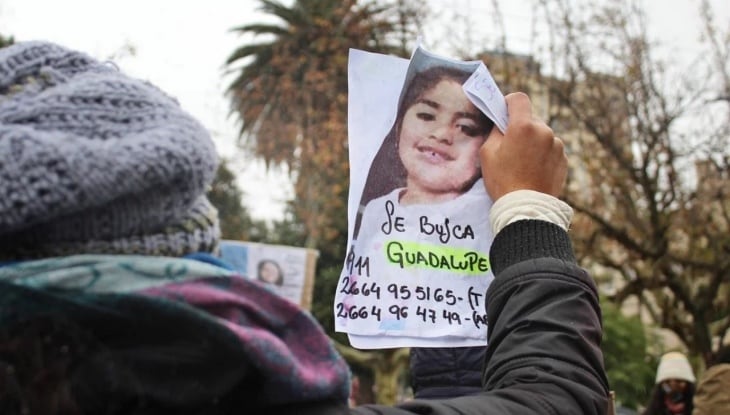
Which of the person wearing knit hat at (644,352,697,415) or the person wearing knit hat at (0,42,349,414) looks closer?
the person wearing knit hat at (0,42,349,414)

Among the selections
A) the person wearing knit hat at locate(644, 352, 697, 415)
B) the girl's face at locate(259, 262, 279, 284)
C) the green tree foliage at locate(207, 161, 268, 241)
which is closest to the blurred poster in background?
the girl's face at locate(259, 262, 279, 284)

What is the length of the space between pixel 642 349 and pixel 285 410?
24.0 m

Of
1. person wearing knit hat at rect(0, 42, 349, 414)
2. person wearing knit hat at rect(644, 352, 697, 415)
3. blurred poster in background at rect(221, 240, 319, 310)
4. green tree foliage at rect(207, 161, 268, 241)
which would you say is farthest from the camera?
green tree foliage at rect(207, 161, 268, 241)

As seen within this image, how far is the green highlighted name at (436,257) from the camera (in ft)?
6.36

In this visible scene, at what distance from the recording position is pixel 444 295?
6.46 feet

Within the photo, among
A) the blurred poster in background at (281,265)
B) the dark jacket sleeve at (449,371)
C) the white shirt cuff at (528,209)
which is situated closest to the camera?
the white shirt cuff at (528,209)

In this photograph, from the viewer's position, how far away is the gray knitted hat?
88 cm

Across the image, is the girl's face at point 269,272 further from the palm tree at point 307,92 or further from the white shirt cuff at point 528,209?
the palm tree at point 307,92

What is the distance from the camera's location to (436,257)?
6.45ft

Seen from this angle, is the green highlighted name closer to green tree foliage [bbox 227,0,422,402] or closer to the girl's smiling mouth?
the girl's smiling mouth

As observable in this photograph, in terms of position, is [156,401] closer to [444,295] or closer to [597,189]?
[444,295]

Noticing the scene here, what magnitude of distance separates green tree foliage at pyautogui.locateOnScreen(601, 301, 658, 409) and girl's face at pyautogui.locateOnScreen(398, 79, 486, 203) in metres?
19.1

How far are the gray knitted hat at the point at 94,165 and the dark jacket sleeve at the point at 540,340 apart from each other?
43 cm

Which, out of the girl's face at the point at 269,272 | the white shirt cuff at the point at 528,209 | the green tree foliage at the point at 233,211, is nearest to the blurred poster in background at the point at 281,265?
the girl's face at the point at 269,272
